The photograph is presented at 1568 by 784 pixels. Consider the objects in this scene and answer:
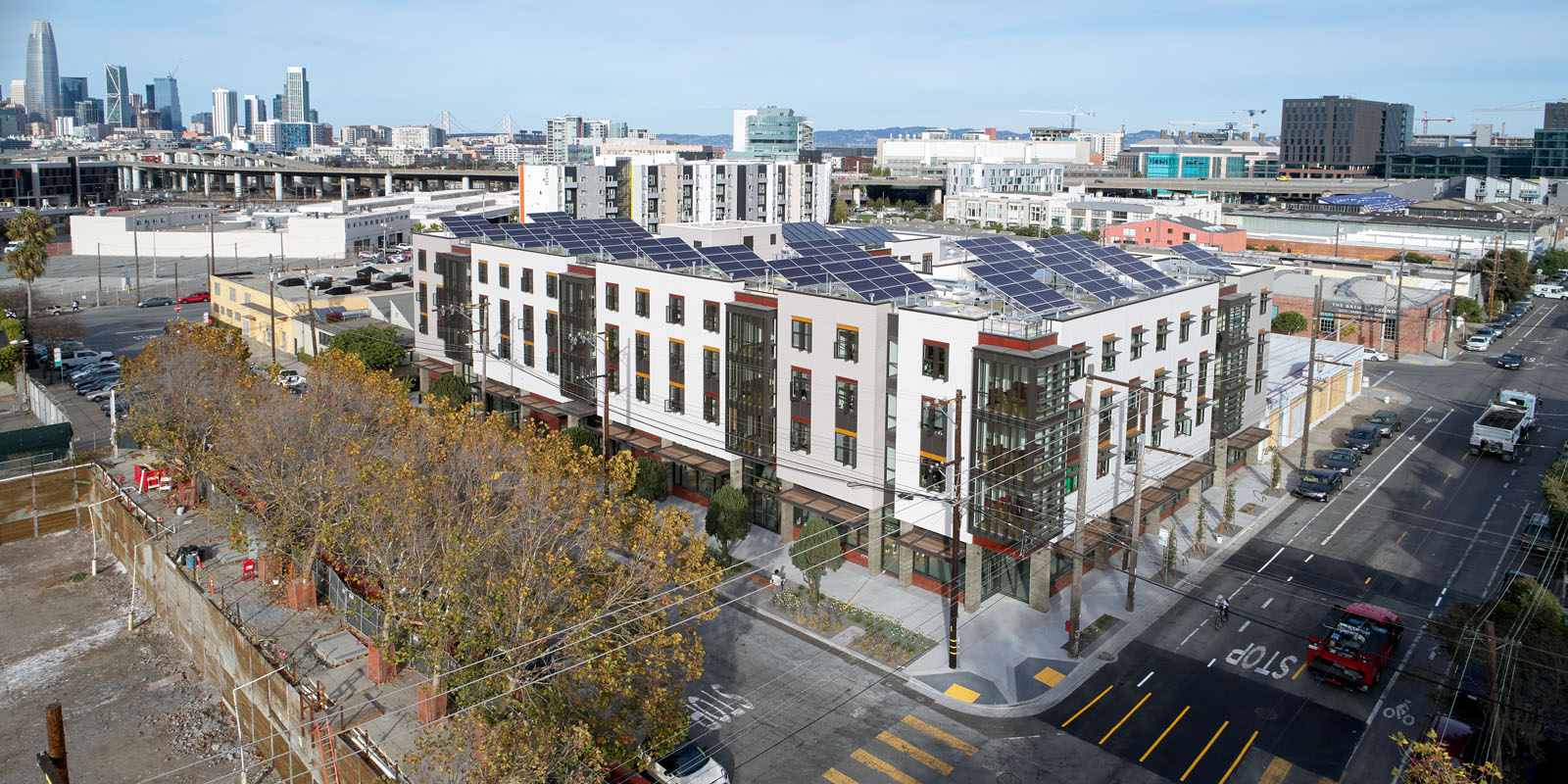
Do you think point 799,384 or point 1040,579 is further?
point 799,384

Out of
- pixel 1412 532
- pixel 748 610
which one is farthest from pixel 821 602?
pixel 1412 532

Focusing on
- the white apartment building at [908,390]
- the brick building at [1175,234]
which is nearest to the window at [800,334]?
the white apartment building at [908,390]

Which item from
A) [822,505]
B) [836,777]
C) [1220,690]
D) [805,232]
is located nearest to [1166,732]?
[1220,690]

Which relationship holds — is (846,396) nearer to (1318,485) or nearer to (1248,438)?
(1248,438)

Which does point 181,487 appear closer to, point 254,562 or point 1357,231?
point 254,562

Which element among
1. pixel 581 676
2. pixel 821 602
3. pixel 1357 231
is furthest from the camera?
pixel 1357 231

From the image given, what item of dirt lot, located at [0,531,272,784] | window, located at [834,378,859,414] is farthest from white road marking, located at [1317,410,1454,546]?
dirt lot, located at [0,531,272,784]
